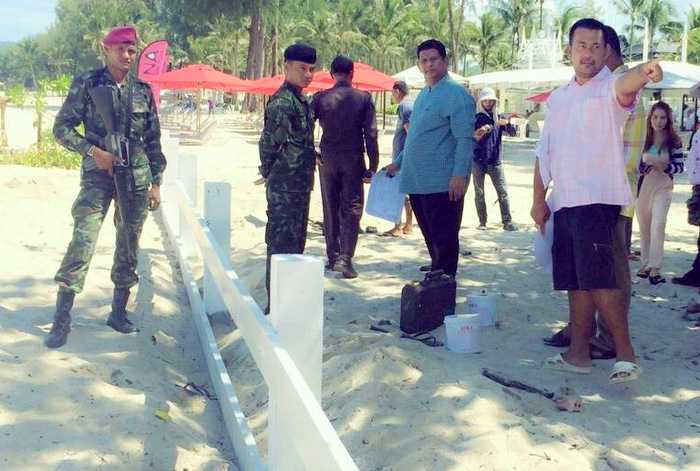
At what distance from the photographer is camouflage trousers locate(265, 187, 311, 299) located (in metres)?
6.04

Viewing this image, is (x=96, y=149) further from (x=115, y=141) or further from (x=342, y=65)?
(x=342, y=65)

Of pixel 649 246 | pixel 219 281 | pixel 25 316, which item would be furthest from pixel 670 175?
pixel 25 316

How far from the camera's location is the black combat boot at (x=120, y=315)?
5.55 meters

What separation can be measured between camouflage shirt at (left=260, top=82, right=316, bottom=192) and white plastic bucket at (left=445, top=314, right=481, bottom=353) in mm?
1547

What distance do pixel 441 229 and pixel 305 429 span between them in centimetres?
392

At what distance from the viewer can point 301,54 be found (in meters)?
5.77

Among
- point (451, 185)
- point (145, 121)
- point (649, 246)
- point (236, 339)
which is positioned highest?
point (145, 121)

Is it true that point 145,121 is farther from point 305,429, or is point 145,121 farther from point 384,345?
point 305,429

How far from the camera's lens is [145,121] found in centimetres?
538

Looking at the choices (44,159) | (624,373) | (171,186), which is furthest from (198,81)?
(624,373)

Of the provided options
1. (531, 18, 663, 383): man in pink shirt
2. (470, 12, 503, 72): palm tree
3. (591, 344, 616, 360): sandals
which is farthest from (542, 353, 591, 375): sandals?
(470, 12, 503, 72): palm tree

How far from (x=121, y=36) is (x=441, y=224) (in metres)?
2.47

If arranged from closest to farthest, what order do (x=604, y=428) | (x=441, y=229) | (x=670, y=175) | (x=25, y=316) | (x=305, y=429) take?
(x=305, y=429) < (x=604, y=428) < (x=25, y=316) < (x=441, y=229) < (x=670, y=175)

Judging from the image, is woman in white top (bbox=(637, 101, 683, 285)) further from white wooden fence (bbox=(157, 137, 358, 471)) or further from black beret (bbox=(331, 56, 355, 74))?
white wooden fence (bbox=(157, 137, 358, 471))
